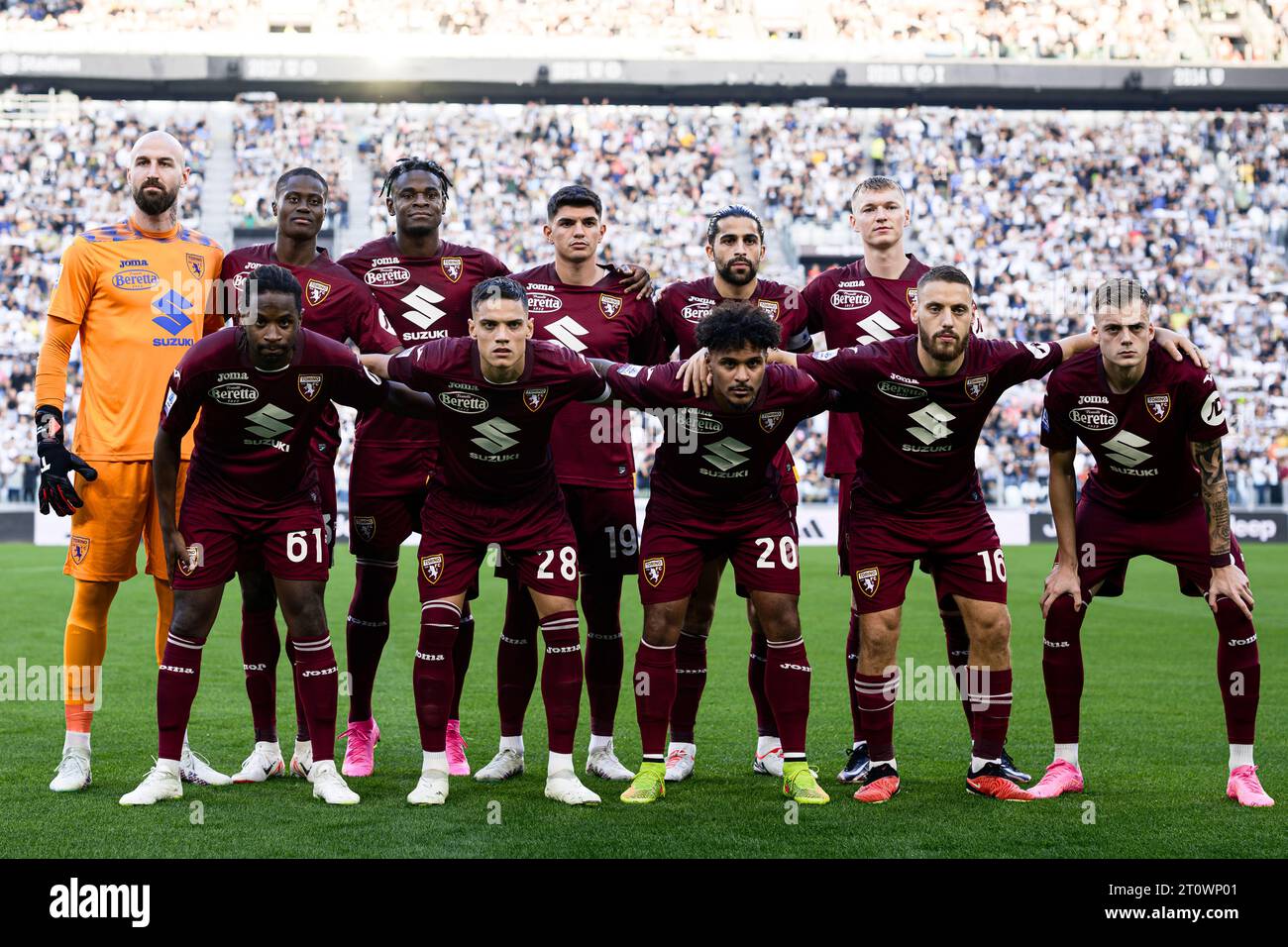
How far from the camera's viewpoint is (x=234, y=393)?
18.7ft

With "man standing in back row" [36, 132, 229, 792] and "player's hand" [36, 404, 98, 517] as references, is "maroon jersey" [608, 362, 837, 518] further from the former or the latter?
"player's hand" [36, 404, 98, 517]

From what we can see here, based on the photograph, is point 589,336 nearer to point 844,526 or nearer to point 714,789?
point 844,526

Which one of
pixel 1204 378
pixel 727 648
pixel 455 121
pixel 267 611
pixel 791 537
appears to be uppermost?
pixel 455 121

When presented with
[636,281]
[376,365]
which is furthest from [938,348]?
[376,365]

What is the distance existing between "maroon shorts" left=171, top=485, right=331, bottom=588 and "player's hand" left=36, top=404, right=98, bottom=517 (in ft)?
1.55

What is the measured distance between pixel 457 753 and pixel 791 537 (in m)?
2.00

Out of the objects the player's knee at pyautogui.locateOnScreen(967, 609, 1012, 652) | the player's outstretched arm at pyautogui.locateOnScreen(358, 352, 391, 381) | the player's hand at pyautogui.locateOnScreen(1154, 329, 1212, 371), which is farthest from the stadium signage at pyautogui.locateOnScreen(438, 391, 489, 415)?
the player's hand at pyautogui.locateOnScreen(1154, 329, 1212, 371)

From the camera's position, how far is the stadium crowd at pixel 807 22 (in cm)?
3362

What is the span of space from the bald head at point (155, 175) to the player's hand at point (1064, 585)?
442 centimetres

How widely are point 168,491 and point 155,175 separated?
61.7 inches
